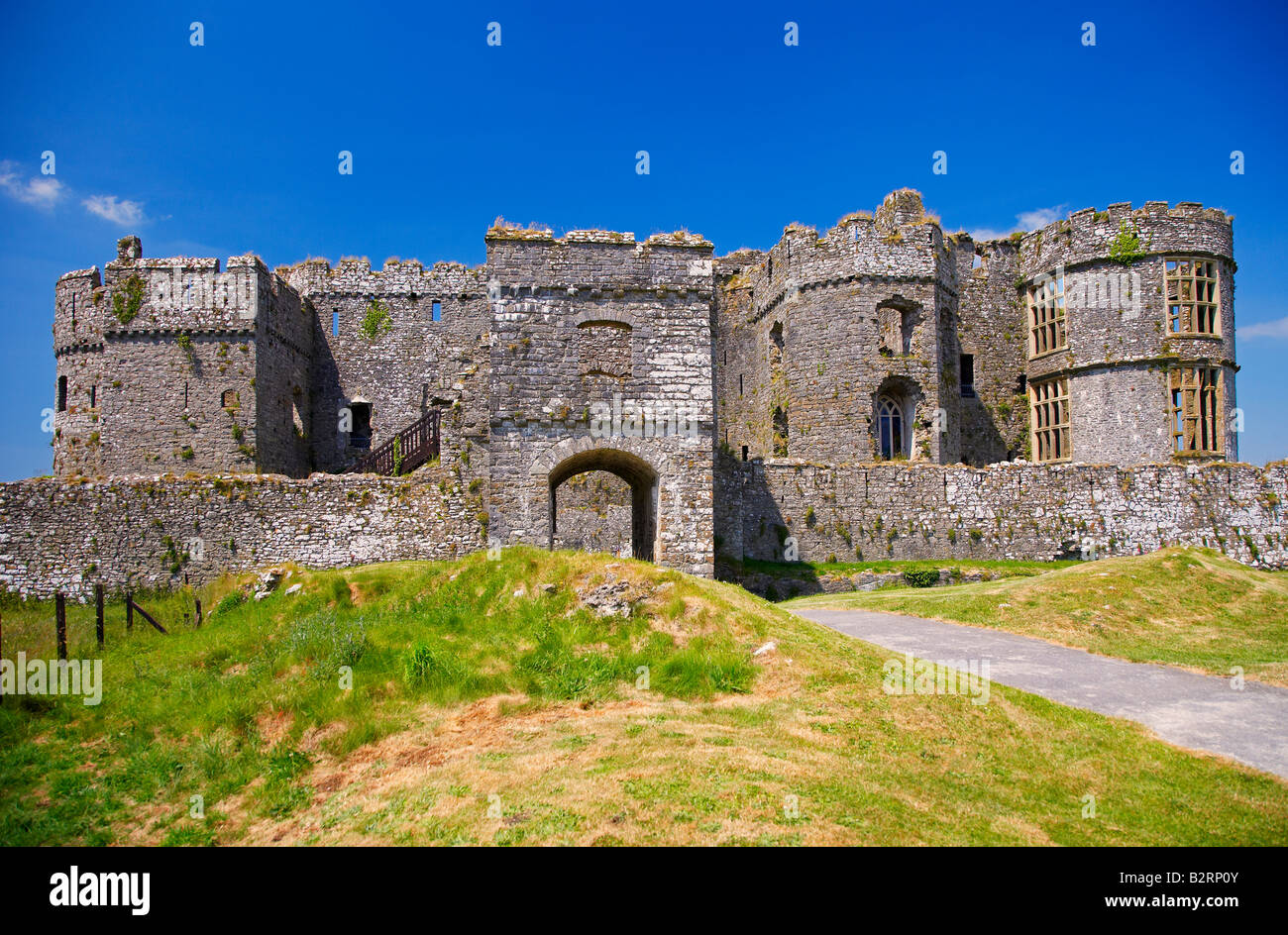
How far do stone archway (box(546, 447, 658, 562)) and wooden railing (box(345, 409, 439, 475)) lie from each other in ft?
21.8

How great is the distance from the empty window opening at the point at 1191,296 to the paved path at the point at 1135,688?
74.4ft

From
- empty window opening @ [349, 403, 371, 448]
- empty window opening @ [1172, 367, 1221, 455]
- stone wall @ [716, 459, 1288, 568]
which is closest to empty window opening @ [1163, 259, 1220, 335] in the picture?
empty window opening @ [1172, 367, 1221, 455]

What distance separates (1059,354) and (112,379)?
38.2 meters

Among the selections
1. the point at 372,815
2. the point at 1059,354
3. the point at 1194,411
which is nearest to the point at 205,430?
the point at 372,815

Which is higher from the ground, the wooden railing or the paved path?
the wooden railing

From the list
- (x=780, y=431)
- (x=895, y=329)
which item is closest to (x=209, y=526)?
(x=780, y=431)

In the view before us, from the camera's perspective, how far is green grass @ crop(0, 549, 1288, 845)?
6.93 m

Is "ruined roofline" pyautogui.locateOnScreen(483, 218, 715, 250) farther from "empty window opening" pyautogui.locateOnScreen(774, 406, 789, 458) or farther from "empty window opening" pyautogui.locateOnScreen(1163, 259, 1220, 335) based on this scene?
"empty window opening" pyautogui.locateOnScreen(1163, 259, 1220, 335)

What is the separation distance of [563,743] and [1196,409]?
32.1m

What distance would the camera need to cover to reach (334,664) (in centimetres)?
1145

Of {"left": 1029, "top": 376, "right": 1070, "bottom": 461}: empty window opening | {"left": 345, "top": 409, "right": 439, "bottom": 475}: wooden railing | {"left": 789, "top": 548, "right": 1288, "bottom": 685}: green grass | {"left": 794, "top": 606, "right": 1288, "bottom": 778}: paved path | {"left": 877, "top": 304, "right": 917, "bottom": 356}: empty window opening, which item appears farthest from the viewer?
{"left": 1029, "top": 376, "right": 1070, "bottom": 461}: empty window opening

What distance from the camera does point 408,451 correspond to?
25375mm

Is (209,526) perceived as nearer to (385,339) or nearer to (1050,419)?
(385,339)
